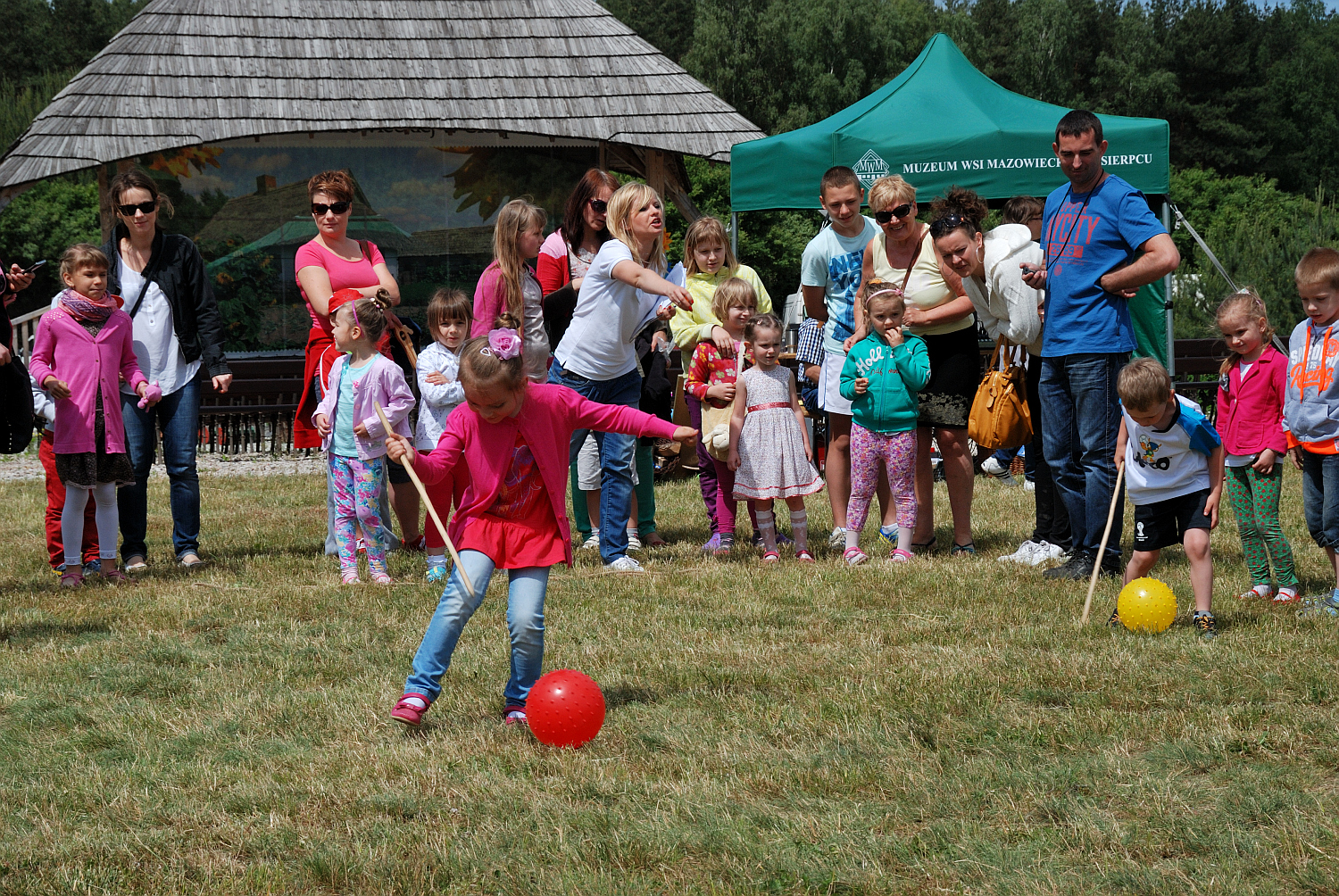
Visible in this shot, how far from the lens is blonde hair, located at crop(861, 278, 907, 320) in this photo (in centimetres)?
723

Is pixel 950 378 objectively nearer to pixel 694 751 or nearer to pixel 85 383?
pixel 694 751

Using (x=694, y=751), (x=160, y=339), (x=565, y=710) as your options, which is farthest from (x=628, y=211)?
(x=694, y=751)

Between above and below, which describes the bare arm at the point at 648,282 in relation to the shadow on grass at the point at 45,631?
above

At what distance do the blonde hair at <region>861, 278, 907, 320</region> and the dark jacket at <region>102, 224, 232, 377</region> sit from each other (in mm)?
3836

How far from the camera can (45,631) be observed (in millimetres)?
6117

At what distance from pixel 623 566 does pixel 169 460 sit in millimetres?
2896

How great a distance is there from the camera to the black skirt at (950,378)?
297 inches

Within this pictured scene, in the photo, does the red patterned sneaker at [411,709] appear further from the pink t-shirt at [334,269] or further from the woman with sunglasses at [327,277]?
the pink t-shirt at [334,269]

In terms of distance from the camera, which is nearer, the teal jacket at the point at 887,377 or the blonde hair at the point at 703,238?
the teal jacket at the point at 887,377

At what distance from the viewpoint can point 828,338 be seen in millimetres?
7969

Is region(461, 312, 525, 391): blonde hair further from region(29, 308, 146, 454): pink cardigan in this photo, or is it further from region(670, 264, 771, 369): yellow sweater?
region(29, 308, 146, 454): pink cardigan

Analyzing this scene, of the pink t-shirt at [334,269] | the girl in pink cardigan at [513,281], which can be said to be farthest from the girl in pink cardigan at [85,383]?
the girl in pink cardigan at [513,281]

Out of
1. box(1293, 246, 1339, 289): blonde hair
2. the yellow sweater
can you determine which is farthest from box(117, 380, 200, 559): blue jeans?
box(1293, 246, 1339, 289): blonde hair

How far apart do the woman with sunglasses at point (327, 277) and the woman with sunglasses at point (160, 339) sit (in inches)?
20.1
